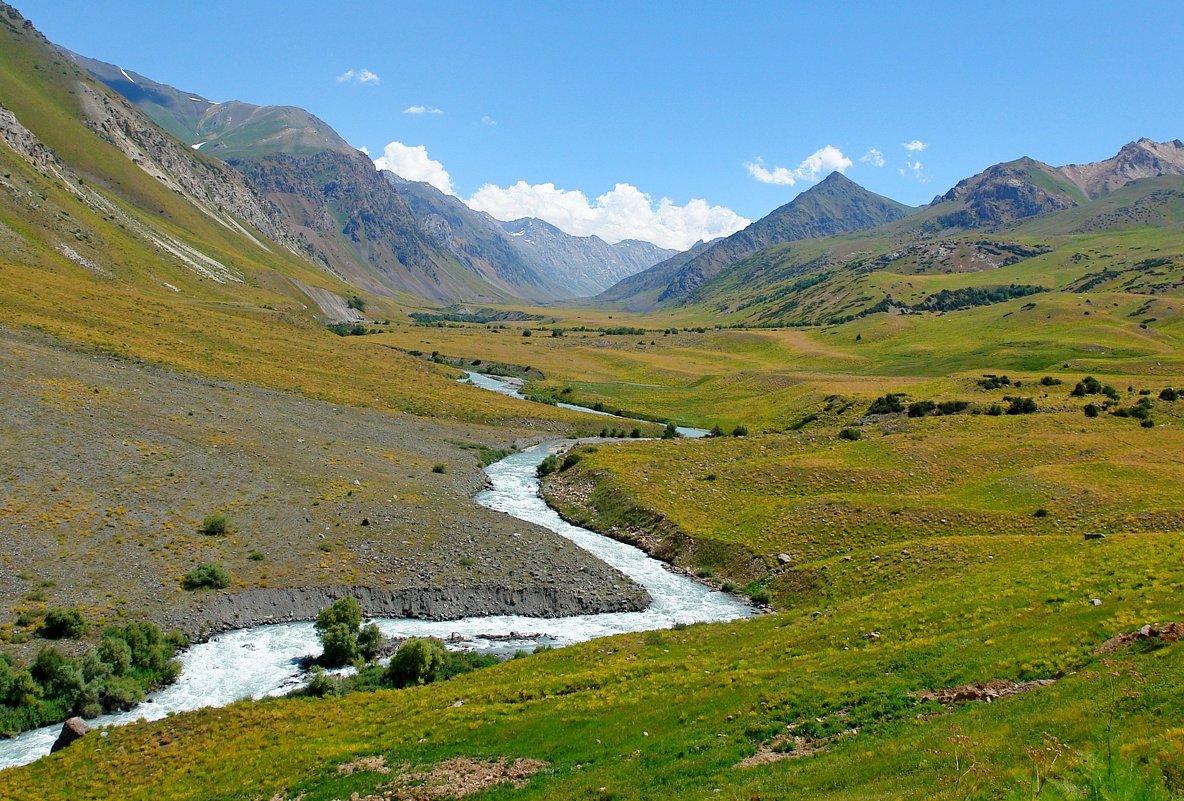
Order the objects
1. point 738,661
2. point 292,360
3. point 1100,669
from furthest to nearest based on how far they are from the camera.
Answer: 1. point 292,360
2. point 738,661
3. point 1100,669

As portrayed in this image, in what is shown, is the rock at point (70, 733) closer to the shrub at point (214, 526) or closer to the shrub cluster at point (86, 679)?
the shrub cluster at point (86, 679)

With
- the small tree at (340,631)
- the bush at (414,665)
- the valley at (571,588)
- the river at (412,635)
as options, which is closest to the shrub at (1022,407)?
the valley at (571,588)

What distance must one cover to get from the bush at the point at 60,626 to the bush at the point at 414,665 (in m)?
15.0

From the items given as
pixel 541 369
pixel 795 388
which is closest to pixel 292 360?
pixel 541 369

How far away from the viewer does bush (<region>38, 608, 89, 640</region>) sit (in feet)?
112

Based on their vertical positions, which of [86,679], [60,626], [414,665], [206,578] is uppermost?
[206,578]

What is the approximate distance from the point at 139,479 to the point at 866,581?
50.9 meters

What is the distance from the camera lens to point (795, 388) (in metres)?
129

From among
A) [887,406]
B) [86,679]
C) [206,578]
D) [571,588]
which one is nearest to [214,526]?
[206,578]

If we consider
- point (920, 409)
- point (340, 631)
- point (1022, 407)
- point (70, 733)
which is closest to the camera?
point (70, 733)

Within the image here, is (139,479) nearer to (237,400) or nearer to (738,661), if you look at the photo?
(237,400)

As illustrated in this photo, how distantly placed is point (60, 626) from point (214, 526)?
13452 millimetres

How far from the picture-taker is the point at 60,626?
1346 inches

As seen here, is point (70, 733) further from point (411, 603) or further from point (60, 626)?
point (411, 603)
